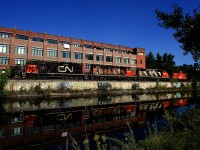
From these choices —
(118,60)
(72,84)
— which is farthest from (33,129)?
(118,60)

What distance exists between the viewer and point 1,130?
20.6 metres

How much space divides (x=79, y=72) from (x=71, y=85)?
20.1 feet

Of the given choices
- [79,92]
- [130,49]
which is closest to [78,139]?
[79,92]

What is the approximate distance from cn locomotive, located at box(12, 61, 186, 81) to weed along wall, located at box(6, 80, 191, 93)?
94.9 inches

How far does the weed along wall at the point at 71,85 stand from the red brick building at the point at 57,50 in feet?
51.7

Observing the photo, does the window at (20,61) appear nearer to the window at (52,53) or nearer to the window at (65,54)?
the window at (52,53)

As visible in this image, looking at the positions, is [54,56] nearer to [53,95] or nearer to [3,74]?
[53,95]

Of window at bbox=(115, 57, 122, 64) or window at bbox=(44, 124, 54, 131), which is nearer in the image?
window at bbox=(44, 124, 54, 131)

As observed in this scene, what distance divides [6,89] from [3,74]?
3160mm

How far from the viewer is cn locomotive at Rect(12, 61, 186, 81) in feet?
181

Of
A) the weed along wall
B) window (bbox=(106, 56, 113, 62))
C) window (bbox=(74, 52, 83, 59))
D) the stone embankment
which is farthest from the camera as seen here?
window (bbox=(106, 56, 113, 62))

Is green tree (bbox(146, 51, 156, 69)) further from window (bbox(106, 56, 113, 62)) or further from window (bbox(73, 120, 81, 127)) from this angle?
window (bbox(73, 120, 81, 127))

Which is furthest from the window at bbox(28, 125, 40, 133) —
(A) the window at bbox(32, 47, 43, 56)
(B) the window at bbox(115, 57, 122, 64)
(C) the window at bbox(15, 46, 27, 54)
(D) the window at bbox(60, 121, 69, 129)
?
(B) the window at bbox(115, 57, 122, 64)

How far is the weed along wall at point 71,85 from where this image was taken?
5043 cm
